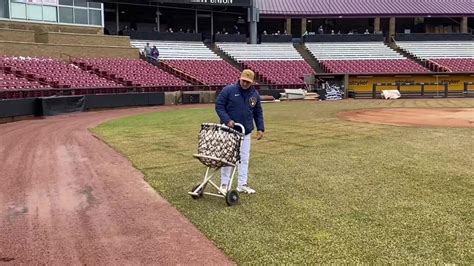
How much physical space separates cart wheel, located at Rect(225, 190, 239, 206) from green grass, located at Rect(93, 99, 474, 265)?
0.12 metres

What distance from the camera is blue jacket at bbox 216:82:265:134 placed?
7406mm

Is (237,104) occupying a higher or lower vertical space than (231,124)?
higher

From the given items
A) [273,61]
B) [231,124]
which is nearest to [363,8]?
[273,61]

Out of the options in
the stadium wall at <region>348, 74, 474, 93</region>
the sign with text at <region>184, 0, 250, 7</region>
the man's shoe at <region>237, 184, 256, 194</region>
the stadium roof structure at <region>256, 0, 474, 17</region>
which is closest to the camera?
the man's shoe at <region>237, 184, 256, 194</region>

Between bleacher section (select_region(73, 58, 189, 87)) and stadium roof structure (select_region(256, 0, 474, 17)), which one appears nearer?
bleacher section (select_region(73, 58, 189, 87))

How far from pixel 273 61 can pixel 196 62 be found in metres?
7.65

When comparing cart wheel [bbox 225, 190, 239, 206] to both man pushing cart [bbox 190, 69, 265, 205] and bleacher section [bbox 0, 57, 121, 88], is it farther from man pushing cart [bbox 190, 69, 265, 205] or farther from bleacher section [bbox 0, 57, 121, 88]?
bleacher section [bbox 0, 57, 121, 88]

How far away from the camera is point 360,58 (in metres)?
47.8

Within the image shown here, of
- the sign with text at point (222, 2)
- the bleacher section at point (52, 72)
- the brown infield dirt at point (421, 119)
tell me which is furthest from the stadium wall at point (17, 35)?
the brown infield dirt at point (421, 119)

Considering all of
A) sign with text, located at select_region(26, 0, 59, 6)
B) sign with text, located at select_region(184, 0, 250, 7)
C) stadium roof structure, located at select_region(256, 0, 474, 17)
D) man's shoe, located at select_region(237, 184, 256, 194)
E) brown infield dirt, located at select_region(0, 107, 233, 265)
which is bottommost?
brown infield dirt, located at select_region(0, 107, 233, 265)

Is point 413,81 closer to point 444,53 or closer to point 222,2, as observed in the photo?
point 444,53

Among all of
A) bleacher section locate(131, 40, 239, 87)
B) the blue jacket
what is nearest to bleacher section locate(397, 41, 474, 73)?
bleacher section locate(131, 40, 239, 87)

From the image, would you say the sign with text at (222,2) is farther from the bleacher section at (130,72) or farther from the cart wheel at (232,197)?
the cart wheel at (232,197)

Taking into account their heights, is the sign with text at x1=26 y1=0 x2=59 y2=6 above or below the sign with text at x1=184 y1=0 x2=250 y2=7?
below
